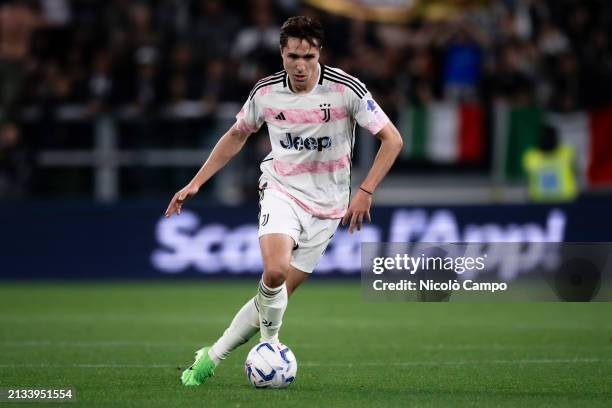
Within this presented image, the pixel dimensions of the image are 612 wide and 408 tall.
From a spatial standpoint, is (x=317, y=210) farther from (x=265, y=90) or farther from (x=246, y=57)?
(x=246, y=57)

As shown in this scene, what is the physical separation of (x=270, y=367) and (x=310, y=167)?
1.32 meters

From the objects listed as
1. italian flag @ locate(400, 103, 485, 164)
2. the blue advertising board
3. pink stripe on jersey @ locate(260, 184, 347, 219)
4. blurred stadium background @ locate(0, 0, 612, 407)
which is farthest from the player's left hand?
italian flag @ locate(400, 103, 485, 164)

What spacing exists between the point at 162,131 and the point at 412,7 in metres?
4.10

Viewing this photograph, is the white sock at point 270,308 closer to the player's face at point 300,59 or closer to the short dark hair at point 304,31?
the player's face at point 300,59

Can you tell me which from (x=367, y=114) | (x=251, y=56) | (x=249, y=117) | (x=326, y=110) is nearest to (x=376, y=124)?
(x=367, y=114)

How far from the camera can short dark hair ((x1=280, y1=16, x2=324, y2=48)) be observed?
25.6 feet

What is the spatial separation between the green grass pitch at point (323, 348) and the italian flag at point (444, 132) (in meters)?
2.46

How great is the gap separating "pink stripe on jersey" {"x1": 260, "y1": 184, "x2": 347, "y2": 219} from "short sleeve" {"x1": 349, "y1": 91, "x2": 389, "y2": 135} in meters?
0.59

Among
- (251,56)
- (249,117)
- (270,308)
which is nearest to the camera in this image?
(270,308)

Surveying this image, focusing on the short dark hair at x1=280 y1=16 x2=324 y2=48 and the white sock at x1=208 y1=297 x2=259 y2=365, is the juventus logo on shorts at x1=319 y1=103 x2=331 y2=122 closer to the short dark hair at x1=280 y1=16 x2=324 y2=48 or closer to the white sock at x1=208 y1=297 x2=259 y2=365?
the short dark hair at x1=280 y1=16 x2=324 y2=48

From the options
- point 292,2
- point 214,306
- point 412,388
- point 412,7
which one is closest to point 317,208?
point 412,388

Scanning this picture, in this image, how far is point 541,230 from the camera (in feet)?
56.2

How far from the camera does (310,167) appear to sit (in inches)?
323

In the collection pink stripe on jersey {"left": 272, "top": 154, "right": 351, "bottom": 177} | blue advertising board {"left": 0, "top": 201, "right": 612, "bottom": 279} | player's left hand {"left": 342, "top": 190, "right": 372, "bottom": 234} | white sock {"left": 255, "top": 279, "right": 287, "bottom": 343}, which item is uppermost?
pink stripe on jersey {"left": 272, "top": 154, "right": 351, "bottom": 177}
